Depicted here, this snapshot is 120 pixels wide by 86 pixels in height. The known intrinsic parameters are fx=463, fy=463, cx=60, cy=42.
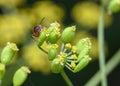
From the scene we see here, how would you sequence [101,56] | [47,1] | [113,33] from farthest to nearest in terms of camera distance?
[113,33] → [47,1] → [101,56]

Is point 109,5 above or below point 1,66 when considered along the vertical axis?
above

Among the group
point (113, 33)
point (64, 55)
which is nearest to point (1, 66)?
point (64, 55)

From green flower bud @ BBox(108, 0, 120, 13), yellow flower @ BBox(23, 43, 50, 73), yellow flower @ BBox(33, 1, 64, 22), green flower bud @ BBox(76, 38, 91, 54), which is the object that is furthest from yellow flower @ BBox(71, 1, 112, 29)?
green flower bud @ BBox(76, 38, 91, 54)

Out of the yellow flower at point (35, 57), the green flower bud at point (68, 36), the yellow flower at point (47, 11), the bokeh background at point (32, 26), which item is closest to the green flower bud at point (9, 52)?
the green flower bud at point (68, 36)

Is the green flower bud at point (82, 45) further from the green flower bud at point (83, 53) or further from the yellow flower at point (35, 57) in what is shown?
the yellow flower at point (35, 57)

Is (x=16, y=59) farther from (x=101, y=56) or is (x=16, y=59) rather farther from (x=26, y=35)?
(x=101, y=56)

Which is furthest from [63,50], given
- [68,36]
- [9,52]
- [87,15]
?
[87,15]
